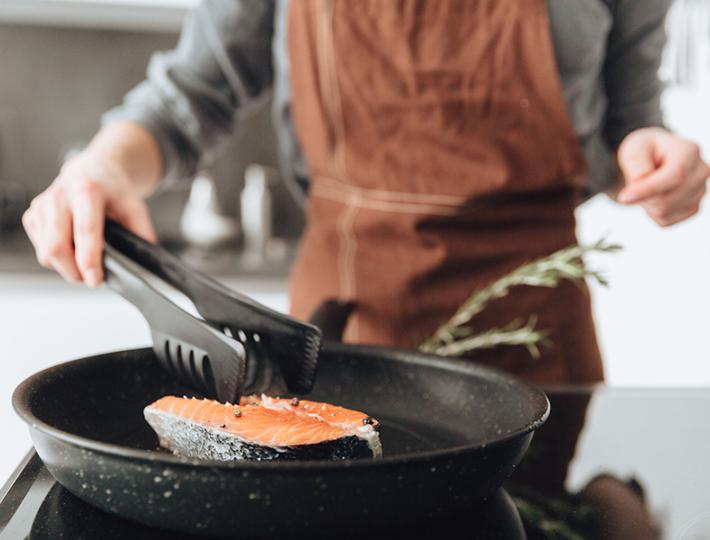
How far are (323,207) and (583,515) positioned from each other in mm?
713

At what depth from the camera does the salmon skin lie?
604 mm

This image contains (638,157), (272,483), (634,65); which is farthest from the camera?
(634,65)

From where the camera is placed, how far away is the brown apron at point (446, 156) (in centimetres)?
114

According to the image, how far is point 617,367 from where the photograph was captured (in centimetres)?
236

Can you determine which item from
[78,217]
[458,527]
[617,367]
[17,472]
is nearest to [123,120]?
[78,217]

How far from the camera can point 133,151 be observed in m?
1.12

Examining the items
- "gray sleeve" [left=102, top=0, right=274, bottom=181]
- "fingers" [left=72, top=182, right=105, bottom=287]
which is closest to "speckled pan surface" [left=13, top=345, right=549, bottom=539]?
"fingers" [left=72, top=182, right=105, bottom=287]

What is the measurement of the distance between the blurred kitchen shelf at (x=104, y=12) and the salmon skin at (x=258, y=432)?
181 cm

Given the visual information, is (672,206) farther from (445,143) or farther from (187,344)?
(187,344)

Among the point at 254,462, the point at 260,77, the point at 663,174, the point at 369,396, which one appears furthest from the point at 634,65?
the point at 254,462

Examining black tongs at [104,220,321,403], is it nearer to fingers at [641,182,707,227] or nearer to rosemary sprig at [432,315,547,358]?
rosemary sprig at [432,315,547,358]

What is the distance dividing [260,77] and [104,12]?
3.76ft

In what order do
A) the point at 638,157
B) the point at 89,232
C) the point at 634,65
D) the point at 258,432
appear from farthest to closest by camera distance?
the point at 634,65
the point at 638,157
the point at 89,232
the point at 258,432

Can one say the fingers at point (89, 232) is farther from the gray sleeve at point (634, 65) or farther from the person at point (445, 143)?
the gray sleeve at point (634, 65)
